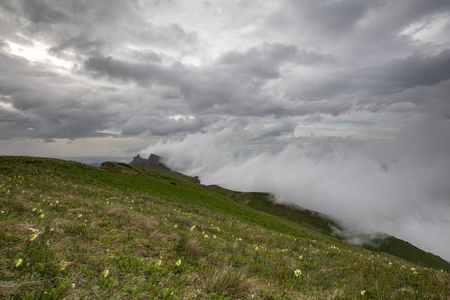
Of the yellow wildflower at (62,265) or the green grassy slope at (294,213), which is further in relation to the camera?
the green grassy slope at (294,213)

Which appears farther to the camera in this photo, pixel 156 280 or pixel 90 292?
pixel 156 280

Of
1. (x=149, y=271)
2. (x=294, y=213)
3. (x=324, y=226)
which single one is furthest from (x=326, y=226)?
(x=149, y=271)

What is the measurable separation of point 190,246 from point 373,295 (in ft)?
18.7

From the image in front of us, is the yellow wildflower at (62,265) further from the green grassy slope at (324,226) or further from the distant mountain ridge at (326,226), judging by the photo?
the green grassy slope at (324,226)

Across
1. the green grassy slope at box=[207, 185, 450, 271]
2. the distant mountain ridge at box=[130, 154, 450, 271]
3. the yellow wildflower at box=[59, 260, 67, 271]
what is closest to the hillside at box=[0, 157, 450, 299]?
the yellow wildflower at box=[59, 260, 67, 271]

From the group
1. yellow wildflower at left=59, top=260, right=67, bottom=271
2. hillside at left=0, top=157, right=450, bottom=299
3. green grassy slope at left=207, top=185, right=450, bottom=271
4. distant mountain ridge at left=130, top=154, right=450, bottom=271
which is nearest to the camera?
hillside at left=0, top=157, right=450, bottom=299

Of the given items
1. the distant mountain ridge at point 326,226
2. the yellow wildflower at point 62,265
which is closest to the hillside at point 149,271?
the yellow wildflower at point 62,265

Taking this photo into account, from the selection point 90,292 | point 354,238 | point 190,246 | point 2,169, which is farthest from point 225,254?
point 354,238

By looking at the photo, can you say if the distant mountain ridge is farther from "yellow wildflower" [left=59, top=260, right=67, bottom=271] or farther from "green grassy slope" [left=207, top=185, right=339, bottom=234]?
"yellow wildflower" [left=59, top=260, right=67, bottom=271]

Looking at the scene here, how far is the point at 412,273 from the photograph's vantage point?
8.17 meters

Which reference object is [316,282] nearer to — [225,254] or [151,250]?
[225,254]

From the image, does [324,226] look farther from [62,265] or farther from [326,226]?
[62,265]

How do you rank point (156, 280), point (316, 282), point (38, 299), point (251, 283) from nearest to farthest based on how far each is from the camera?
point (38, 299) → point (156, 280) → point (251, 283) → point (316, 282)

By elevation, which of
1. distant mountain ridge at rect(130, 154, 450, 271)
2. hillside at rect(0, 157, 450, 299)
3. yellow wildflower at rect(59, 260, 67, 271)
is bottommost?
distant mountain ridge at rect(130, 154, 450, 271)
